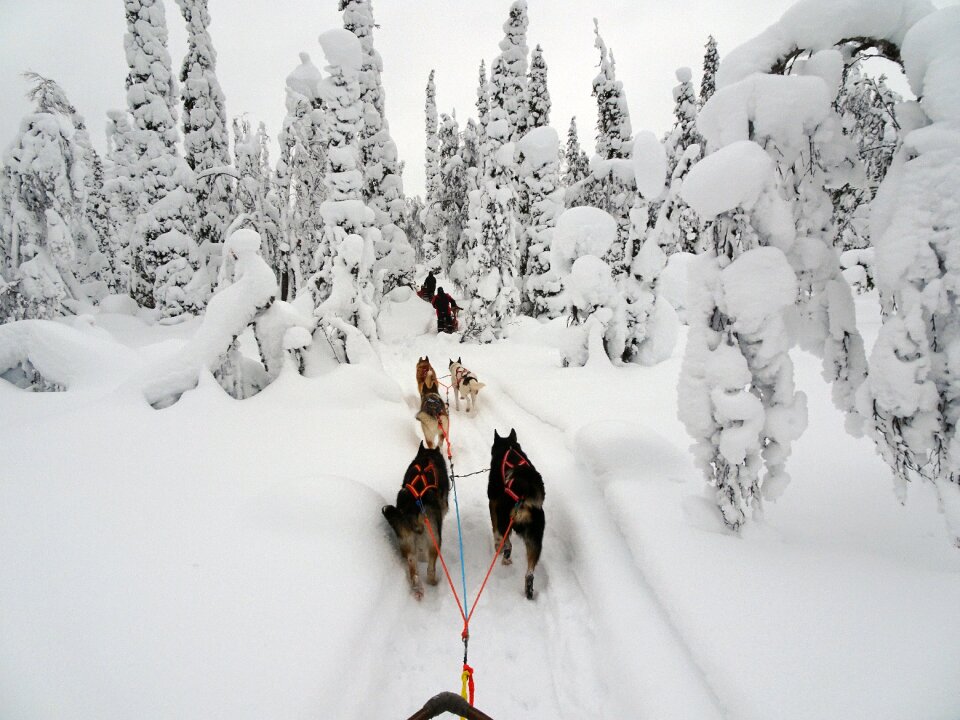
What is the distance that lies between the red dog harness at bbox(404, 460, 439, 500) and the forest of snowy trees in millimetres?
2342

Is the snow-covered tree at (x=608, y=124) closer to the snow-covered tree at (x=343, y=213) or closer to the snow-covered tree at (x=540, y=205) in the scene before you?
the snow-covered tree at (x=540, y=205)

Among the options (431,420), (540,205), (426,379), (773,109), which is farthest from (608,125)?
(773,109)

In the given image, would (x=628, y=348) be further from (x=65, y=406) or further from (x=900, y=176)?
(x=65, y=406)

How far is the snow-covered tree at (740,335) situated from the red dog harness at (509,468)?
1577mm

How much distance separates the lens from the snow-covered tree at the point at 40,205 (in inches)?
471

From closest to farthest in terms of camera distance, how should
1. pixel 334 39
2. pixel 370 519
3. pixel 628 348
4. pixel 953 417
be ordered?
pixel 953 417 → pixel 370 519 → pixel 628 348 → pixel 334 39

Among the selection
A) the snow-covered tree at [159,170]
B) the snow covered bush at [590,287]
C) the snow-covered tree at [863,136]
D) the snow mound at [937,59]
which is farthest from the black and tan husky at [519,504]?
the snow-covered tree at [159,170]

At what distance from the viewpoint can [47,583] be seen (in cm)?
267

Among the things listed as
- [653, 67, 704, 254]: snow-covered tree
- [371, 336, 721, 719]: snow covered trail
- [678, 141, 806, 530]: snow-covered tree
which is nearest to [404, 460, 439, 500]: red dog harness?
[371, 336, 721, 719]: snow covered trail

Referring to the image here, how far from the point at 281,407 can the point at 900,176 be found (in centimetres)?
703

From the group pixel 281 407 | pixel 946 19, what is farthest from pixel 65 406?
pixel 946 19

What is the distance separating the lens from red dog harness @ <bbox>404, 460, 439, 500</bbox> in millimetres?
3898

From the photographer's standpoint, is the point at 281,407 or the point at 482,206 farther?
the point at 482,206

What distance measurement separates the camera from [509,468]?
426 cm
